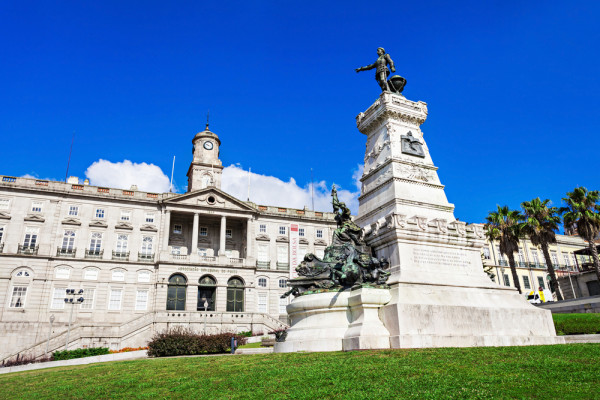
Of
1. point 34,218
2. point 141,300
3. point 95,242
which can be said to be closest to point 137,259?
point 141,300

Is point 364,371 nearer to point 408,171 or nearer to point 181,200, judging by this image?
point 408,171

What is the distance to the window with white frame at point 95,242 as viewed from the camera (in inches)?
1841

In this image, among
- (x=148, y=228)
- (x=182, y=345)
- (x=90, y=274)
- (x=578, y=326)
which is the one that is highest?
(x=148, y=228)

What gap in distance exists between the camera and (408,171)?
15.2 m

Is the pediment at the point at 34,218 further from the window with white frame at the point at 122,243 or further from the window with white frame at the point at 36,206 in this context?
the window with white frame at the point at 122,243

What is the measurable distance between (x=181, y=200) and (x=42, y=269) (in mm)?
15700

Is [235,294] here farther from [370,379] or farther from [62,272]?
[370,379]

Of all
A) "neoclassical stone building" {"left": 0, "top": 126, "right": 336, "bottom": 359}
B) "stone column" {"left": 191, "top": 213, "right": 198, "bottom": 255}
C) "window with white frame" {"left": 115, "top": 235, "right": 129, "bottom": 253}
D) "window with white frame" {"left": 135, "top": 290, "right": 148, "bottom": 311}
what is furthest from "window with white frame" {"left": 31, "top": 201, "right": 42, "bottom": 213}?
"stone column" {"left": 191, "top": 213, "right": 198, "bottom": 255}

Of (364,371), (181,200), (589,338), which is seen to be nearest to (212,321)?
(181,200)

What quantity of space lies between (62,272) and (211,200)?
1744cm

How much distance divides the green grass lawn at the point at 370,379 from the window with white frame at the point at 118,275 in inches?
1567

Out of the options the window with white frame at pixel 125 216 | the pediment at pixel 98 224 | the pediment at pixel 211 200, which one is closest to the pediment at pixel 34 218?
the pediment at pixel 98 224

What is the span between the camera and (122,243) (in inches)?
1887

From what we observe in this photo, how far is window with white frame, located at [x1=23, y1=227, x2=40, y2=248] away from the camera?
1756 inches
